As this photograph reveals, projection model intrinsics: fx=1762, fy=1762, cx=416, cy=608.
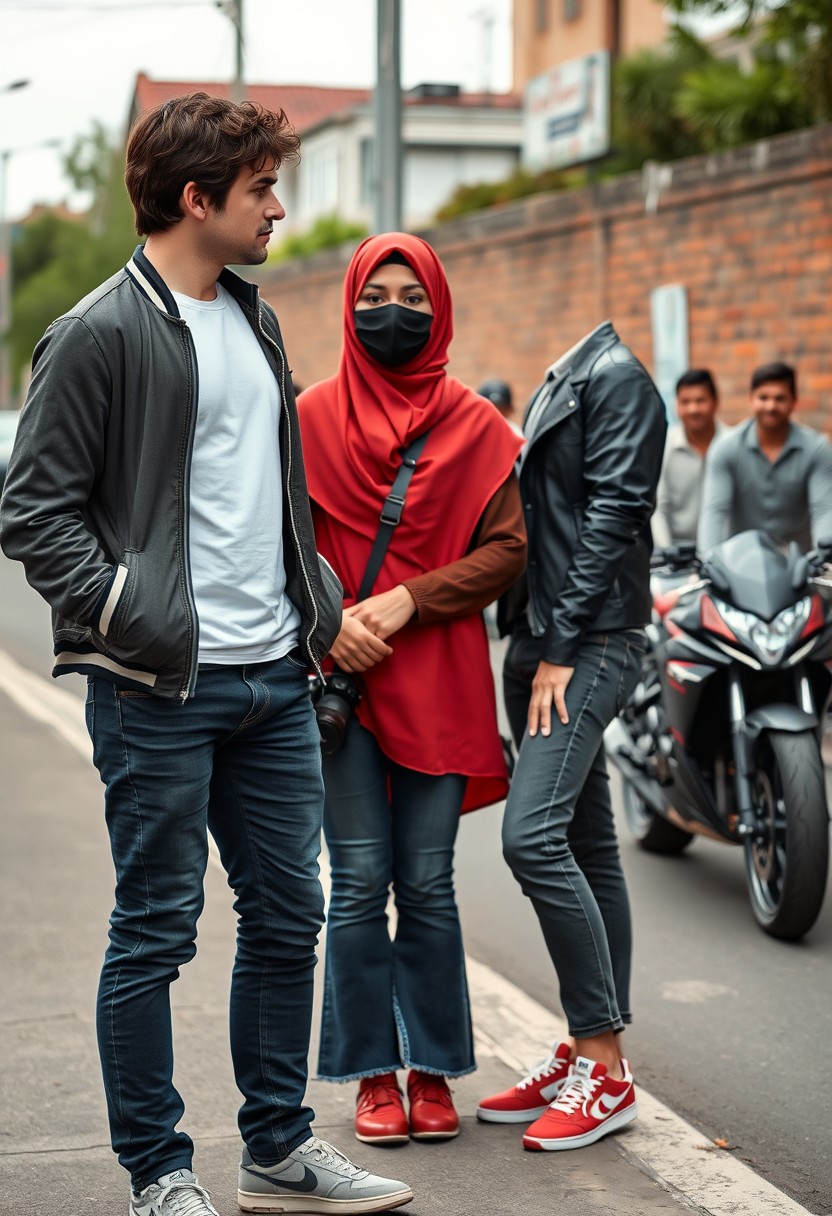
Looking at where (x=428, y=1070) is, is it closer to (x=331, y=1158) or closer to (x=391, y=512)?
(x=331, y=1158)

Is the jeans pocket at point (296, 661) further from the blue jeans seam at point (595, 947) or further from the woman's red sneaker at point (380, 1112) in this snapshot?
the woman's red sneaker at point (380, 1112)

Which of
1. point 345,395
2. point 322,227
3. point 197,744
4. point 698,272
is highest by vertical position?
point 322,227

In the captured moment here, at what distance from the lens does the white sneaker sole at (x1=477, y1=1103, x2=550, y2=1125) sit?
394 centimetres

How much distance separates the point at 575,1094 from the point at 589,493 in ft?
4.37

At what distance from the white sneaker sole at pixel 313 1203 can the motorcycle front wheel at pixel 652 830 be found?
3.46 metres

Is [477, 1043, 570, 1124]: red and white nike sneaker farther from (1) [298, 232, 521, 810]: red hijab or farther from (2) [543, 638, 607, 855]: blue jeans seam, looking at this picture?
(1) [298, 232, 521, 810]: red hijab

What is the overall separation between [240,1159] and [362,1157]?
0.26 m

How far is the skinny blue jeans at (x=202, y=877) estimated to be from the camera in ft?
10.3

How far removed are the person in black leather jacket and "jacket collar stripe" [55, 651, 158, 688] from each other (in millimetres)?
1079

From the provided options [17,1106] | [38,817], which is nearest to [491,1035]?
[17,1106]

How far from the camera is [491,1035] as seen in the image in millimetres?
4551

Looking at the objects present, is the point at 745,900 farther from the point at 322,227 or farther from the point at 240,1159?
the point at 322,227

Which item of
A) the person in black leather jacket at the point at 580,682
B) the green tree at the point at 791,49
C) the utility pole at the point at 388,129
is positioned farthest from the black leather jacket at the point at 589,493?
the utility pole at the point at 388,129

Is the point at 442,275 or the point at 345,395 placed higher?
the point at 442,275
